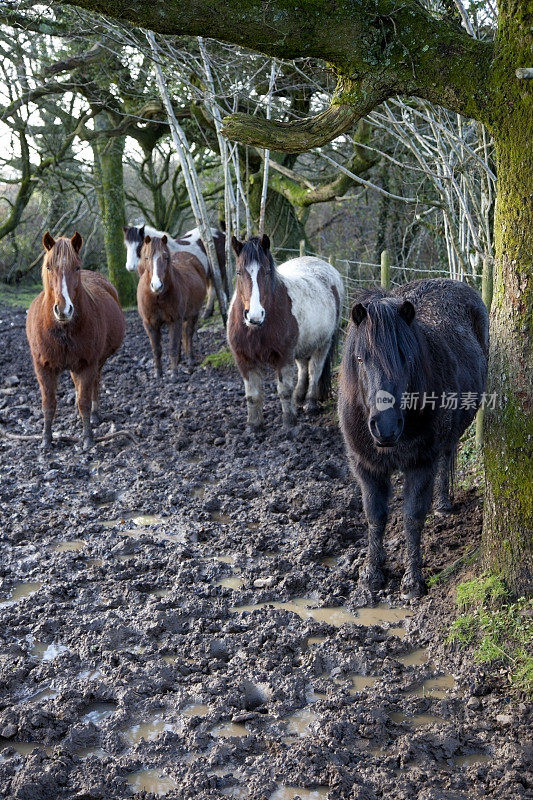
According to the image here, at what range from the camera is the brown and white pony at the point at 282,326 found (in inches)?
251

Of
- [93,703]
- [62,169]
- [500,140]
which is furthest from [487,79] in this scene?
[62,169]

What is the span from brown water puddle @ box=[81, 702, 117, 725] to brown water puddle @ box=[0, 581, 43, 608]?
1.11 metres

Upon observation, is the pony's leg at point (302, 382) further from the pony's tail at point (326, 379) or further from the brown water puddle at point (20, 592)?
the brown water puddle at point (20, 592)

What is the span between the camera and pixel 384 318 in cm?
349

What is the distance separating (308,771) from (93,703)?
108cm

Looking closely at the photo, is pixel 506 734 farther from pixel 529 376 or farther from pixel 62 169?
pixel 62 169

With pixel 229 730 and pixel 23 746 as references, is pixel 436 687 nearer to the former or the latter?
pixel 229 730

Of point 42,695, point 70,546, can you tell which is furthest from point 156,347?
point 42,695

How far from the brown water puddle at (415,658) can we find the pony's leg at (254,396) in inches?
148

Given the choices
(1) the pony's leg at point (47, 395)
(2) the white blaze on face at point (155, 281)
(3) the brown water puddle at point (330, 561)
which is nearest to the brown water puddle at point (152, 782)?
(3) the brown water puddle at point (330, 561)

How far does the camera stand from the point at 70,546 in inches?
187

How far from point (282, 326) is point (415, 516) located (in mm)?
3275

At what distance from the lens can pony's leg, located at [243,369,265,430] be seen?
→ 689 cm

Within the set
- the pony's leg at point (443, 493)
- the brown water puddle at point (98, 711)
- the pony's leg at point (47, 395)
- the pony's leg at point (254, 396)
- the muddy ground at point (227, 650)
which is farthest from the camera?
the pony's leg at point (254, 396)
